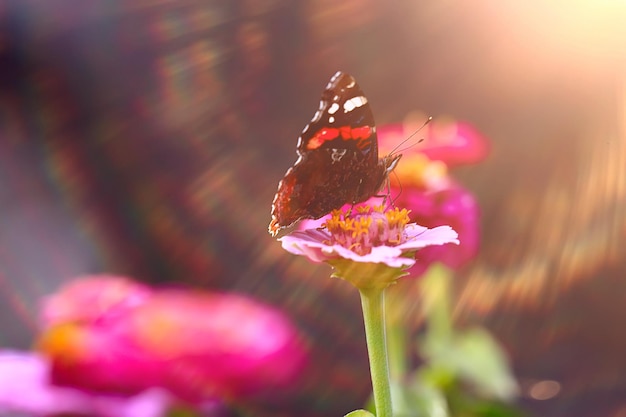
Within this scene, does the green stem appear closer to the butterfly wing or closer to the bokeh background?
the butterfly wing

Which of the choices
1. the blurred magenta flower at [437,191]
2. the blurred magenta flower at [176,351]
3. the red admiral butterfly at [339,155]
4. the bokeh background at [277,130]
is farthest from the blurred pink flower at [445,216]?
the bokeh background at [277,130]

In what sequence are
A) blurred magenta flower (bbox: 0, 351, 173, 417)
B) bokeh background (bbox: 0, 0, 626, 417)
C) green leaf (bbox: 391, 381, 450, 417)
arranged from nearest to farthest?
blurred magenta flower (bbox: 0, 351, 173, 417)
green leaf (bbox: 391, 381, 450, 417)
bokeh background (bbox: 0, 0, 626, 417)

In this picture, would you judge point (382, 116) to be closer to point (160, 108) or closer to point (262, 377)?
point (160, 108)

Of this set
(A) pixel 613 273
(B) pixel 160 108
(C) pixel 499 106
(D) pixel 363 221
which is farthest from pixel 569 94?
(D) pixel 363 221

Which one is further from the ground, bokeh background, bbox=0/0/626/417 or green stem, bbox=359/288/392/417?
bokeh background, bbox=0/0/626/417

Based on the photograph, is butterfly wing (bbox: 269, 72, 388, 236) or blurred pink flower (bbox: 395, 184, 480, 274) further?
blurred pink flower (bbox: 395, 184, 480, 274)

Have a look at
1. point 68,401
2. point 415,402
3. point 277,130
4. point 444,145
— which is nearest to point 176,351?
point 68,401

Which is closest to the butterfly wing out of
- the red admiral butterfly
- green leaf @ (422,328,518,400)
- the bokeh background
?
the red admiral butterfly
